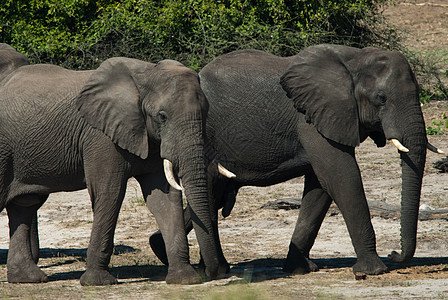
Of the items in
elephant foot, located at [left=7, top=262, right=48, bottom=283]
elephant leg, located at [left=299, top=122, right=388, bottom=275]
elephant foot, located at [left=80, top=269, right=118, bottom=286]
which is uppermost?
elephant leg, located at [left=299, top=122, right=388, bottom=275]

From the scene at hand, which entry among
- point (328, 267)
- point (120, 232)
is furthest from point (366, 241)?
point (120, 232)

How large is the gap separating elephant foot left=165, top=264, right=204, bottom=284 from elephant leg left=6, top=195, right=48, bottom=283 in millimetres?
1266

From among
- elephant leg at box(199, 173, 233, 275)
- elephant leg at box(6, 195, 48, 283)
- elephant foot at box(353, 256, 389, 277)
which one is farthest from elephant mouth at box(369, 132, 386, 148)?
elephant leg at box(6, 195, 48, 283)

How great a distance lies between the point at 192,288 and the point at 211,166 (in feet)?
4.31

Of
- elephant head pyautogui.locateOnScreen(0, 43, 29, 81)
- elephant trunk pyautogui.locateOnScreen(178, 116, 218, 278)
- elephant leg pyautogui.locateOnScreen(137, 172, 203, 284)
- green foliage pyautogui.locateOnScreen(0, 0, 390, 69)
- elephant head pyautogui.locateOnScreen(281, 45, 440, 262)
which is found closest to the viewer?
elephant trunk pyautogui.locateOnScreen(178, 116, 218, 278)

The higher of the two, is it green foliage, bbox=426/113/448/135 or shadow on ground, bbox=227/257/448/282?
shadow on ground, bbox=227/257/448/282

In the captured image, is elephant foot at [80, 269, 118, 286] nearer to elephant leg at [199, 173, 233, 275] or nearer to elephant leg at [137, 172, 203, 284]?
elephant leg at [137, 172, 203, 284]

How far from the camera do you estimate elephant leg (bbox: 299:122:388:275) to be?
8438mm

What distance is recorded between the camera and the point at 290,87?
871 cm

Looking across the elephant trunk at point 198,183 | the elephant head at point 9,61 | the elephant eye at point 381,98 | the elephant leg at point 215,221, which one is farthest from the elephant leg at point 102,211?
the elephant eye at point 381,98

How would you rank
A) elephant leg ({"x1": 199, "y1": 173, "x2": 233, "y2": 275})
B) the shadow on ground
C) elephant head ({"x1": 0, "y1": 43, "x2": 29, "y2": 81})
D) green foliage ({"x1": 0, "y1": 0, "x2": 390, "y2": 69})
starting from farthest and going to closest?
green foliage ({"x1": 0, "y1": 0, "x2": 390, "y2": 69})
elephant head ({"x1": 0, "y1": 43, "x2": 29, "y2": 81})
elephant leg ({"x1": 199, "y1": 173, "x2": 233, "y2": 275})
the shadow on ground

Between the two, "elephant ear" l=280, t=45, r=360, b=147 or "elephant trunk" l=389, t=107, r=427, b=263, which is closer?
"elephant trunk" l=389, t=107, r=427, b=263

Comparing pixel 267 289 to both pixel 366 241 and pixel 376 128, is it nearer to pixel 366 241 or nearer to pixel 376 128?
pixel 366 241

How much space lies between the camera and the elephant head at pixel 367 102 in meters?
8.23
